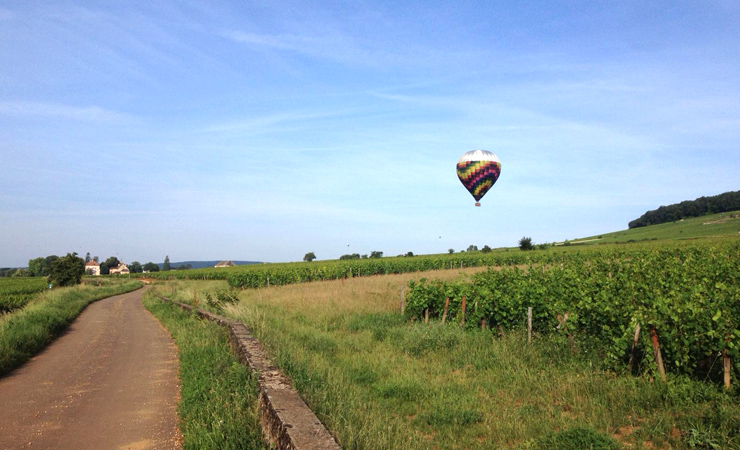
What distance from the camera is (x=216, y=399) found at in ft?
22.5

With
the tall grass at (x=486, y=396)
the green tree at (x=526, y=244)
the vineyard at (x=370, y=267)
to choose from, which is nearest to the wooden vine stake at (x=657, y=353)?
the tall grass at (x=486, y=396)

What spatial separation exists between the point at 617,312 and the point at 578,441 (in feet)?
13.9

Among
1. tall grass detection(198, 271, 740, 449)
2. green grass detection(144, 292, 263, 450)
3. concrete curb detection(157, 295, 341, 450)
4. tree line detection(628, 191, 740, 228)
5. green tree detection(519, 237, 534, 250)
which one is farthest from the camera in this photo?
tree line detection(628, 191, 740, 228)

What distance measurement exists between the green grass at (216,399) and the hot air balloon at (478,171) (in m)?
19.3

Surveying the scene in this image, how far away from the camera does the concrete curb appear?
469 centimetres

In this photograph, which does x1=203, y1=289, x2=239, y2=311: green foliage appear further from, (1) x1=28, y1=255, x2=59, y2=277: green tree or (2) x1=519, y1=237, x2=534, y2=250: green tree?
(1) x1=28, y1=255, x2=59, y2=277: green tree

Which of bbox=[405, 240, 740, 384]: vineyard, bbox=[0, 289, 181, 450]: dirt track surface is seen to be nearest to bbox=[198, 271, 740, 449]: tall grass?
bbox=[405, 240, 740, 384]: vineyard

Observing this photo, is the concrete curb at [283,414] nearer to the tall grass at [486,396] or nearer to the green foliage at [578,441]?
the tall grass at [486,396]

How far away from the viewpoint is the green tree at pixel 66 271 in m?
61.4

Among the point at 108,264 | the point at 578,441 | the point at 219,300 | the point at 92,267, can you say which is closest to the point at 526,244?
the point at 219,300

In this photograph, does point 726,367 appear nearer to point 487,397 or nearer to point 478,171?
point 487,397

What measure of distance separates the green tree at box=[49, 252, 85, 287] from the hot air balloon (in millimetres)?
56738

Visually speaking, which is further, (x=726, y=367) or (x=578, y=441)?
(x=726, y=367)

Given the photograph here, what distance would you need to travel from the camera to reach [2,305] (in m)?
23.0
